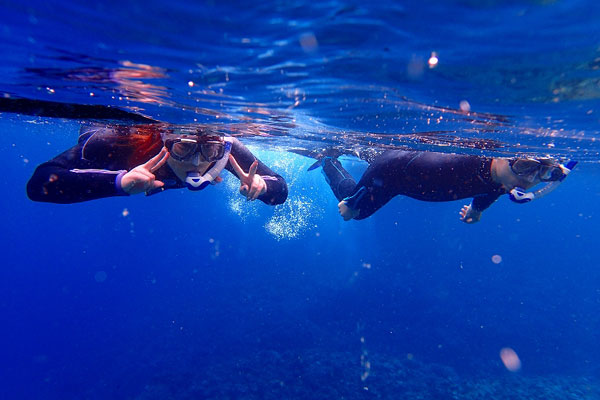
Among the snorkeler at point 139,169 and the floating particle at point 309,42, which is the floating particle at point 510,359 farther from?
the floating particle at point 309,42

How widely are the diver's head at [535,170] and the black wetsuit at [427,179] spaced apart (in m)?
0.51

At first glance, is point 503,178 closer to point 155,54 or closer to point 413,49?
point 413,49

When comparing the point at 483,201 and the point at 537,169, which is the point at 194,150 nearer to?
the point at 537,169

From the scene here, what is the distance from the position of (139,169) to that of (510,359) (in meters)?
24.3

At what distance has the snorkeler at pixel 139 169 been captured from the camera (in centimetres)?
478

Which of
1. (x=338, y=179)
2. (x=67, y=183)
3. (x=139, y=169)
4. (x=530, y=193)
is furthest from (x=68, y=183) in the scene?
(x=530, y=193)

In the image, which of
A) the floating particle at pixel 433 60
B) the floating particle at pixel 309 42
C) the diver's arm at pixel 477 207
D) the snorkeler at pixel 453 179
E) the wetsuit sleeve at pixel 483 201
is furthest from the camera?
the diver's arm at pixel 477 207

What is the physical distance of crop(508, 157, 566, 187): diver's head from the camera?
6848mm

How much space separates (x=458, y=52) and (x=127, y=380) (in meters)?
20.5

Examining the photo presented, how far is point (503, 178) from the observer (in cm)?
712

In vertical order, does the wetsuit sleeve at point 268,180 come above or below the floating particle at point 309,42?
below

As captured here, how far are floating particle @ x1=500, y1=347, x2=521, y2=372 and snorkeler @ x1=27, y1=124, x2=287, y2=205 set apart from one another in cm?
2101

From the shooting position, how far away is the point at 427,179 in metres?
7.56

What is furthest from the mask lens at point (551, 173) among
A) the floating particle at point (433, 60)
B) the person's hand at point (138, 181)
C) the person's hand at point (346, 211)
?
the person's hand at point (138, 181)
